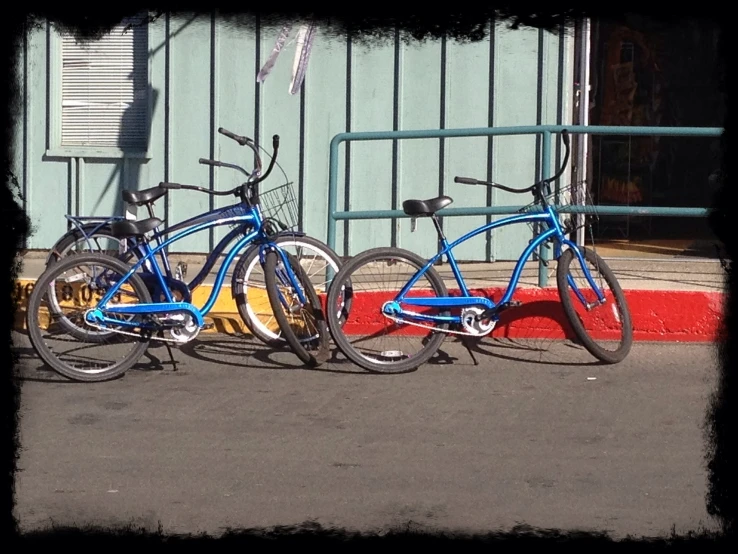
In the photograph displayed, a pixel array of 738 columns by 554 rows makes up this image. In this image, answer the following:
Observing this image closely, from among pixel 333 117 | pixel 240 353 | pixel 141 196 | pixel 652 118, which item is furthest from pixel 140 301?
pixel 652 118

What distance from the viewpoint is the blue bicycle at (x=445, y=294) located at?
25.6 ft

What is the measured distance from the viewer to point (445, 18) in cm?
1002

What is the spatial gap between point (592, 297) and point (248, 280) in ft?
7.11

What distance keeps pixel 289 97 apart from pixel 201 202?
1.21 m

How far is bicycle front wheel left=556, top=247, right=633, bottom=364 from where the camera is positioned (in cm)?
789

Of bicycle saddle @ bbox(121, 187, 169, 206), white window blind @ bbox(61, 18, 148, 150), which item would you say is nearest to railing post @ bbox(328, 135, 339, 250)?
bicycle saddle @ bbox(121, 187, 169, 206)

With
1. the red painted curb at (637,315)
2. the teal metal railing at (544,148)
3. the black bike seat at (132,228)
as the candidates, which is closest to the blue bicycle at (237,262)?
the black bike seat at (132,228)

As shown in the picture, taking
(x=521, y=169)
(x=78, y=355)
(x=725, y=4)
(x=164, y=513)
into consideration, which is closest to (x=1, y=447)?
(x=164, y=513)

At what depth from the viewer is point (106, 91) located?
37.4ft

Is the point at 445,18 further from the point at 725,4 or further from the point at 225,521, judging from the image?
the point at 225,521

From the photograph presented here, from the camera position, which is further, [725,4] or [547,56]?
[547,56]

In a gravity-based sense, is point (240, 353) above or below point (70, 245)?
below

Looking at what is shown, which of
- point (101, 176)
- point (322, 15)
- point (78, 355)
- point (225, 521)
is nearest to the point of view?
point (225, 521)

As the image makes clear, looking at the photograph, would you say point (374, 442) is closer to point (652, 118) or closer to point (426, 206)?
point (426, 206)
